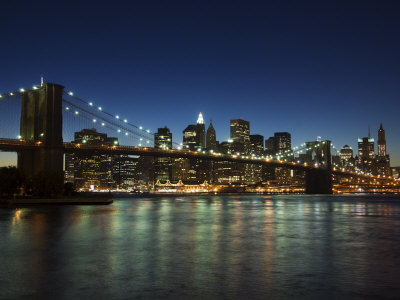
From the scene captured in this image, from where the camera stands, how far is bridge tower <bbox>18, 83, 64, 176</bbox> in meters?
51.4

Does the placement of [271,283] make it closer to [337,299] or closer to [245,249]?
[337,299]

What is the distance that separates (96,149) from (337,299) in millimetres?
54560

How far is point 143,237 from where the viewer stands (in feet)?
63.8

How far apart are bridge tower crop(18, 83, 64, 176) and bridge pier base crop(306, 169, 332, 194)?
63.9m

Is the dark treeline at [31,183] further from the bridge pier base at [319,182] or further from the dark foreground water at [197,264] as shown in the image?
the bridge pier base at [319,182]

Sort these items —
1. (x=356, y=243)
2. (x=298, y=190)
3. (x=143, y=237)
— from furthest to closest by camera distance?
(x=298, y=190) < (x=143, y=237) < (x=356, y=243)

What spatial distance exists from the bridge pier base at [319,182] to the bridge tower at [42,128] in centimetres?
6385

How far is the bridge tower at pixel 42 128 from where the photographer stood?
51438 mm

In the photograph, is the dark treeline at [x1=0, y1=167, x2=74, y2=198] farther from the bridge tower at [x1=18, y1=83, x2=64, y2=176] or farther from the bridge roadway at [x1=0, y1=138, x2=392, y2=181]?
the bridge roadway at [x1=0, y1=138, x2=392, y2=181]

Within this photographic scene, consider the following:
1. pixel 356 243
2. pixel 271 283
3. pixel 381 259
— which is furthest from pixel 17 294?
pixel 356 243

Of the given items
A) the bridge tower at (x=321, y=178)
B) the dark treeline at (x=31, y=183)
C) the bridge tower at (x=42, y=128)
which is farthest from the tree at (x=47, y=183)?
the bridge tower at (x=321, y=178)

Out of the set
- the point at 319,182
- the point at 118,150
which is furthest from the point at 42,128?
the point at 319,182

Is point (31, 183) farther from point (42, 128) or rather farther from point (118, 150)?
point (118, 150)

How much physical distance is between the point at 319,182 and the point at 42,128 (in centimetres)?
6759
